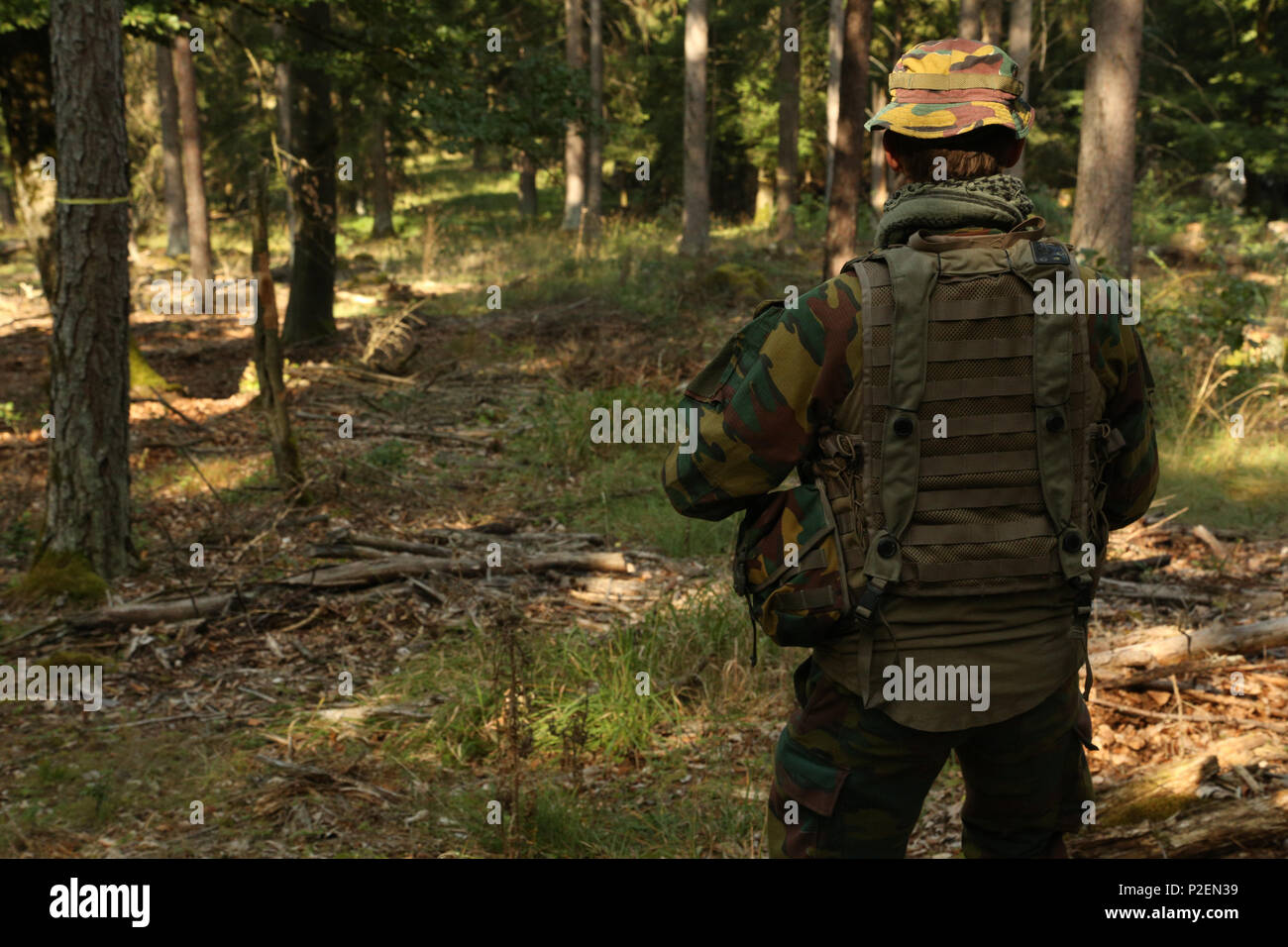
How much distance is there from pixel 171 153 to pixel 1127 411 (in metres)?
27.1

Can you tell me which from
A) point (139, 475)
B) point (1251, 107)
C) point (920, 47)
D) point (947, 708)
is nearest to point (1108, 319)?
point (920, 47)

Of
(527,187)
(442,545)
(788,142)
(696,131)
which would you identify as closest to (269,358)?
(442,545)

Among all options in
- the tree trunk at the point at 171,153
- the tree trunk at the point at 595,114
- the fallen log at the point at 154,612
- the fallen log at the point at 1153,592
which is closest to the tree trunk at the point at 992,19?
the tree trunk at the point at 595,114

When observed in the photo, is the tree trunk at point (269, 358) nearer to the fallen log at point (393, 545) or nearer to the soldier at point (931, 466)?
the fallen log at point (393, 545)

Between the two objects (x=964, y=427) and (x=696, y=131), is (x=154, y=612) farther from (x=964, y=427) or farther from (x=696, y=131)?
(x=696, y=131)

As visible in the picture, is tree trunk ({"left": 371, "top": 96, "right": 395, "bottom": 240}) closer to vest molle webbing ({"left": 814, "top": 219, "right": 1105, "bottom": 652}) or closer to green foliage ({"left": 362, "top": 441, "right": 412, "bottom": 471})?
green foliage ({"left": 362, "top": 441, "right": 412, "bottom": 471})

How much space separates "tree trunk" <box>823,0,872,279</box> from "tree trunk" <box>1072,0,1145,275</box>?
2.66 metres

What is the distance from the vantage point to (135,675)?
5.40 meters

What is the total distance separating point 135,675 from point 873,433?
451cm


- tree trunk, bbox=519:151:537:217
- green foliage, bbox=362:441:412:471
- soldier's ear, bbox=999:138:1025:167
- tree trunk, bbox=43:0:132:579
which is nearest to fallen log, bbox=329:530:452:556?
tree trunk, bbox=43:0:132:579

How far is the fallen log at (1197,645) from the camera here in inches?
184

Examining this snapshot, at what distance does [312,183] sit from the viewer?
13.3 m

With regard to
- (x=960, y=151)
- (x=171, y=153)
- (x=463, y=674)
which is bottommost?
(x=463, y=674)

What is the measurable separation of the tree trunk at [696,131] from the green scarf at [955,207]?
18603 mm
